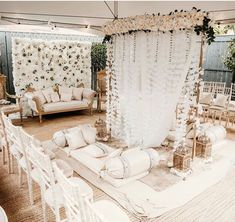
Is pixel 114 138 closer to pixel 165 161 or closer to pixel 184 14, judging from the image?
pixel 165 161

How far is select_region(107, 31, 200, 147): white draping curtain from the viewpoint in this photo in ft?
13.4

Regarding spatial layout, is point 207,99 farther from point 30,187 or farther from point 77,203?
point 77,203

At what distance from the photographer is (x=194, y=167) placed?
13.1ft

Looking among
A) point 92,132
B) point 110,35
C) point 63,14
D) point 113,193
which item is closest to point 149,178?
point 113,193

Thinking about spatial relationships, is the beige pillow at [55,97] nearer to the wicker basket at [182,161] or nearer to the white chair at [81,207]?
the wicker basket at [182,161]

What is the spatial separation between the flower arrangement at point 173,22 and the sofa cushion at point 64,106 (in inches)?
126

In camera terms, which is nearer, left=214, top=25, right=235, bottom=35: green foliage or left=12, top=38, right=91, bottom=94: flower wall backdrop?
left=12, top=38, right=91, bottom=94: flower wall backdrop

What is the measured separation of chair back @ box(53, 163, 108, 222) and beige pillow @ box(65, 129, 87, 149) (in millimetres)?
2236

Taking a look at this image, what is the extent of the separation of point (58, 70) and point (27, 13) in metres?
3.32

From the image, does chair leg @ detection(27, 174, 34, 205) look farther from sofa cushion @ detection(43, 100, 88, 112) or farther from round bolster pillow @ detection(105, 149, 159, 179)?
sofa cushion @ detection(43, 100, 88, 112)

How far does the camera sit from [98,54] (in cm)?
911

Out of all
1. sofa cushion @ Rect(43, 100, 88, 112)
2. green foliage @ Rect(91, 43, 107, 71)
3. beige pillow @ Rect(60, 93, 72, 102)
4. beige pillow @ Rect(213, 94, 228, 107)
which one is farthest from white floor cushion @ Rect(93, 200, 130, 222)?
green foliage @ Rect(91, 43, 107, 71)

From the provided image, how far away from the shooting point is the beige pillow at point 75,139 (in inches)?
168

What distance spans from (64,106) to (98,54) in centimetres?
296
